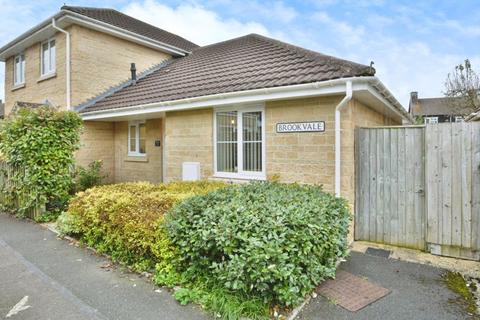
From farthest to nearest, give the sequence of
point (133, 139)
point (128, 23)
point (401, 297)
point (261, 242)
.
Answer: point (128, 23), point (133, 139), point (401, 297), point (261, 242)

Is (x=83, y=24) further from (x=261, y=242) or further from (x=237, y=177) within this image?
(x=261, y=242)

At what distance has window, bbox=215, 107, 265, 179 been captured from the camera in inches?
272

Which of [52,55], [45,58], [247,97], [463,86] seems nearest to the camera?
[247,97]

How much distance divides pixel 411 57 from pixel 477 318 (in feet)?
67.6

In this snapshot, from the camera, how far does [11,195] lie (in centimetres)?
820

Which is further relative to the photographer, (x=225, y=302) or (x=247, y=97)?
(x=247, y=97)

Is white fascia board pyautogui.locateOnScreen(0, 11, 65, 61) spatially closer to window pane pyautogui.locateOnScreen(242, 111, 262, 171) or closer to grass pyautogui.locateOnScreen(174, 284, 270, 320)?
window pane pyautogui.locateOnScreen(242, 111, 262, 171)

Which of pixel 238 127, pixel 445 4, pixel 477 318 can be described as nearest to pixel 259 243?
pixel 477 318

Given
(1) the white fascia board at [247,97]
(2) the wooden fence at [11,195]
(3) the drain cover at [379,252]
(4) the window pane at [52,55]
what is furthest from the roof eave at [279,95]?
(4) the window pane at [52,55]

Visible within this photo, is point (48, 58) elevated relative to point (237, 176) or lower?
elevated

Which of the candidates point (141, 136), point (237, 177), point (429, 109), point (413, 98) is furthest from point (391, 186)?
point (413, 98)

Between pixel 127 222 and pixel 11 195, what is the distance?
5828mm

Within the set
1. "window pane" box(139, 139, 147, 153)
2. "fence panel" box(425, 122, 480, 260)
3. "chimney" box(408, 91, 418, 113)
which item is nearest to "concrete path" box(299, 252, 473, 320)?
"fence panel" box(425, 122, 480, 260)

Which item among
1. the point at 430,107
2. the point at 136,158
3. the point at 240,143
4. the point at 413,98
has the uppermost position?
the point at 413,98
